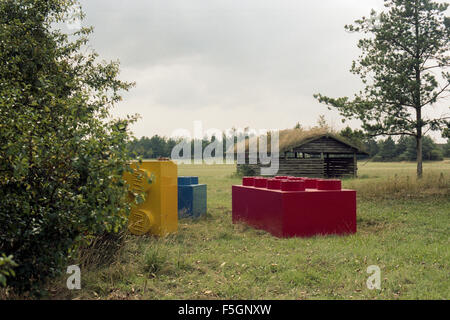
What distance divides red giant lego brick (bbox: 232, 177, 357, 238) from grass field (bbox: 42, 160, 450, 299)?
0.31 metres

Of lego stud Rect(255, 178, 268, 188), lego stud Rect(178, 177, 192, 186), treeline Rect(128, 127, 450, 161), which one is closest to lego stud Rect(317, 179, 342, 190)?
lego stud Rect(255, 178, 268, 188)

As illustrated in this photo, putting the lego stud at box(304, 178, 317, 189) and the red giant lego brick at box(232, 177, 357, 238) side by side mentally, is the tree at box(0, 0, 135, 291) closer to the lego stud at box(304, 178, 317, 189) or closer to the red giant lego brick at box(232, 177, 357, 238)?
the red giant lego brick at box(232, 177, 357, 238)

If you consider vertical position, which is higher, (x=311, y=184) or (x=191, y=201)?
(x=311, y=184)

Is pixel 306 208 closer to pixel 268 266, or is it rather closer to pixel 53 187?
pixel 268 266

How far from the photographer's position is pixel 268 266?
6305mm

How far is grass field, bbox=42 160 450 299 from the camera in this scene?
523 cm

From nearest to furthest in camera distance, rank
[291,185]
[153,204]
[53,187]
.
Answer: [53,187] → [291,185] → [153,204]

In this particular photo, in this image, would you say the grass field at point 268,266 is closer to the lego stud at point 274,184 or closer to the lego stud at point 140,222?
the lego stud at point 140,222

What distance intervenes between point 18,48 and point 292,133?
24351mm

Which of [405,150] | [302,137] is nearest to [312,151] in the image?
[302,137]

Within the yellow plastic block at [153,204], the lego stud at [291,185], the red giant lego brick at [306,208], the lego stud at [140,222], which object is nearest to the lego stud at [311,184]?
the red giant lego brick at [306,208]

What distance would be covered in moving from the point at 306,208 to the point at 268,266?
2450 mm
